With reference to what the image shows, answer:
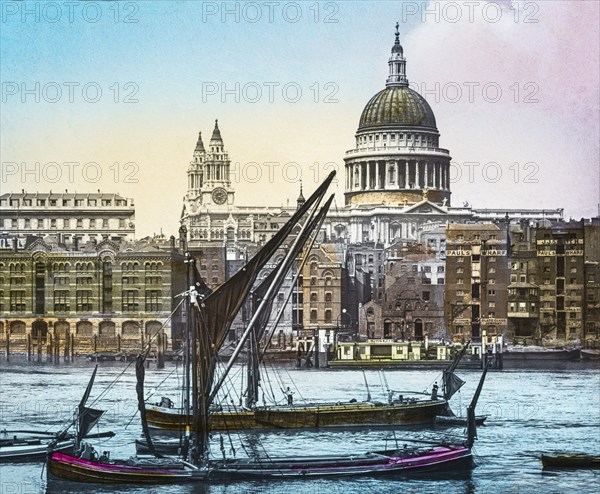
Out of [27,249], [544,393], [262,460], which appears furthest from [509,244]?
[262,460]

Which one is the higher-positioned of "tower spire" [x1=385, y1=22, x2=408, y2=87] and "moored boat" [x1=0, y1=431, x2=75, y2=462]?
"tower spire" [x1=385, y1=22, x2=408, y2=87]

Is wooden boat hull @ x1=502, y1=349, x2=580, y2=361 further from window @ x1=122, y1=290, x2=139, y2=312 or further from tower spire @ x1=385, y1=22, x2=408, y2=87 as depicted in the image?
window @ x1=122, y1=290, x2=139, y2=312

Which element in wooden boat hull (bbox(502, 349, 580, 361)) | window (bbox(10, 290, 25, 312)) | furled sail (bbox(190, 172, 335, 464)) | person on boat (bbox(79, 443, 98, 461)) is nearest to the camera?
furled sail (bbox(190, 172, 335, 464))

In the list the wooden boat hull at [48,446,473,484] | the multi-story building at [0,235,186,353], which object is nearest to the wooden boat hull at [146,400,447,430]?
the wooden boat hull at [48,446,473,484]

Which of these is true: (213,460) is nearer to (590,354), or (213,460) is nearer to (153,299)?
(153,299)

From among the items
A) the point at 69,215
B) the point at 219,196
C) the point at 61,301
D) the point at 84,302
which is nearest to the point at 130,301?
the point at 84,302

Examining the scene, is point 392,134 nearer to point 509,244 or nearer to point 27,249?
point 509,244

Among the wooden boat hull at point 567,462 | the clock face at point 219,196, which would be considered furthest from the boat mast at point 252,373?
the clock face at point 219,196

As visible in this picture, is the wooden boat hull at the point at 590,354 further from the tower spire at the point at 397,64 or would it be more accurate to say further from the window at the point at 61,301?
the window at the point at 61,301
